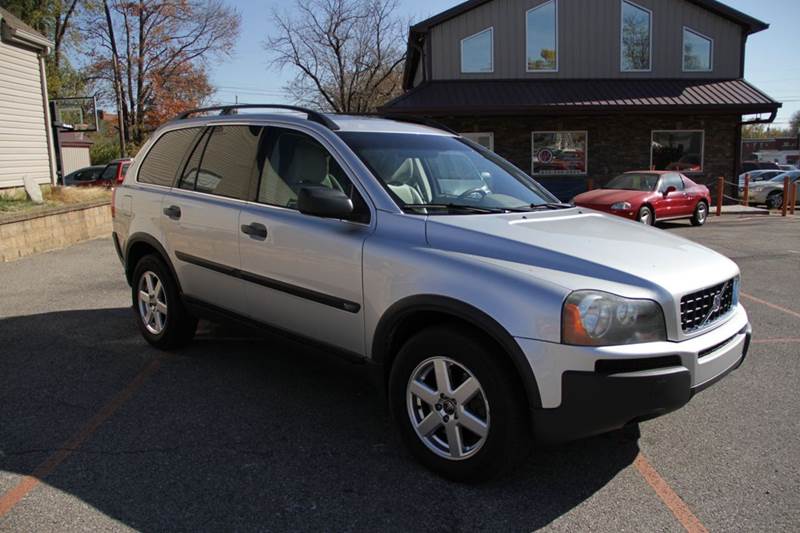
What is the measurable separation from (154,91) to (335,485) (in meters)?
40.1

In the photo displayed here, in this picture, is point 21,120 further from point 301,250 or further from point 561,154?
point 301,250

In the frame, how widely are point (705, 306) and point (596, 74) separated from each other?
19.8m

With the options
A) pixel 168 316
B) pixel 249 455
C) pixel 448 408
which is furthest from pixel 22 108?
pixel 448 408

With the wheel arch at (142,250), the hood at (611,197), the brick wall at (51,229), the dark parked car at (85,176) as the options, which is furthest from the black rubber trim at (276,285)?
the dark parked car at (85,176)

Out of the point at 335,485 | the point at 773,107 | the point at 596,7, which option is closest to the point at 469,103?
the point at 596,7

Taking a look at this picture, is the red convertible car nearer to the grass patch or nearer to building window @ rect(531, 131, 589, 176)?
building window @ rect(531, 131, 589, 176)

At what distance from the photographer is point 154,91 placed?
38938mm

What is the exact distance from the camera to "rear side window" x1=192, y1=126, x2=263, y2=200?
4.43 metres

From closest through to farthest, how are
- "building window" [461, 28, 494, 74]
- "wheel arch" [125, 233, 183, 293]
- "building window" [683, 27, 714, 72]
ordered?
"wheel arch" [125, 233, 183, 293] < "building window" [461, 28, 494, 74] < "building window" [683, 27, 714, 72]

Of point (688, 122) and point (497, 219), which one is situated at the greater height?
point (688, 122)

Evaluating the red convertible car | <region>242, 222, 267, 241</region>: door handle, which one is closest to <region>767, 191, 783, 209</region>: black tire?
Result: the red convertible car

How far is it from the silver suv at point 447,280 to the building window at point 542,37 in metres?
17.6

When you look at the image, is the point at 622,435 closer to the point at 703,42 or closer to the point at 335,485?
the point at 335,485

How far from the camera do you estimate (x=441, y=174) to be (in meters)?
4.18
